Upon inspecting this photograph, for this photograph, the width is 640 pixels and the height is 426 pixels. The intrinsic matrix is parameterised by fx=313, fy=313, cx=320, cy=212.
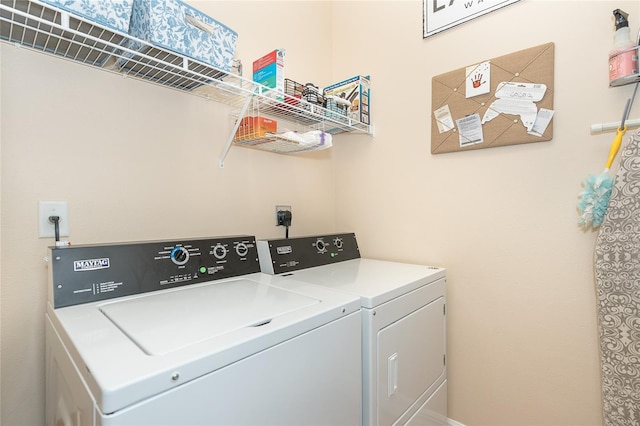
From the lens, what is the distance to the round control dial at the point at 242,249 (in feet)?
4.26

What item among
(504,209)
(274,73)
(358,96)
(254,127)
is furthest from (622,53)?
(254,127)

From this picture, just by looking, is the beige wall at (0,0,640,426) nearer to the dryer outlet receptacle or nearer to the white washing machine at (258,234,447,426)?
the dryer outlet receptacle

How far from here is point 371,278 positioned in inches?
51.3

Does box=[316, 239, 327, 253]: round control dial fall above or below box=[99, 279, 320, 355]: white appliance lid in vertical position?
above

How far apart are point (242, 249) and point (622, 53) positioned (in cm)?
156

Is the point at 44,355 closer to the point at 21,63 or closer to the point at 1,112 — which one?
the point at 1,112

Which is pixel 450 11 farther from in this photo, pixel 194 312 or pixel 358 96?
pixel 194 312

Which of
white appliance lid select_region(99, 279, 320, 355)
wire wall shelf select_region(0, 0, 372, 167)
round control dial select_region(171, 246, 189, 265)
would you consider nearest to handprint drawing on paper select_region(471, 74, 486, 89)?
wire wall shelf select_region(0, 0, 372, 167)

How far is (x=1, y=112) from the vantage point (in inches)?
38.2

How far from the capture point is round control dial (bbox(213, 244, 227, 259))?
1225mm

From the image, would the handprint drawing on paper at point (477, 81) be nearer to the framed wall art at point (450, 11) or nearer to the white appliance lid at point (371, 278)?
the framed wall art at point (450, 11)

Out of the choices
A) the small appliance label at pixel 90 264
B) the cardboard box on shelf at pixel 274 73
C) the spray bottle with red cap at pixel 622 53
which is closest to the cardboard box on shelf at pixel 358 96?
the cardboard box on shelf at pixel 274 73

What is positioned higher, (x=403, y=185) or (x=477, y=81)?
(x=477, y=81)

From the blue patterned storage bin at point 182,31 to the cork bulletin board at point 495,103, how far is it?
1.04 meters
